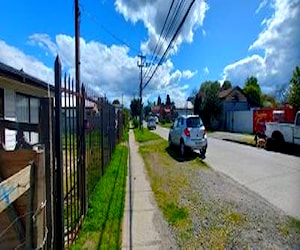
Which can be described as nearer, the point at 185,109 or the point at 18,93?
the point at 18,93

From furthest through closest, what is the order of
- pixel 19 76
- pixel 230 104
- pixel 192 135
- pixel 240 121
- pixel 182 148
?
pixel 230 104 < pixel 240 121 < pixel 182 148 < pixel 192 135 < pixel 19 76

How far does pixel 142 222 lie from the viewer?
253 inches

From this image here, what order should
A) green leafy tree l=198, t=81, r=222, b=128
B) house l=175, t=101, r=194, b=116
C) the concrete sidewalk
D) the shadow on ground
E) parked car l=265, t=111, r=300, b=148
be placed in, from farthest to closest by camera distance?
house l=175, t=101, r=194, b=116 < green leafy tree l=198, t=81, r=222, b=128 < parked car l=265, t=111, r=300, b=148 < the shadow on ground < the concrete sidewalk

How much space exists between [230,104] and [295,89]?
822 inches

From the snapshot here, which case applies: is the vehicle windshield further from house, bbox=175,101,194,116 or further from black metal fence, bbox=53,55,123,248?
house, bbox=175,101,194,116

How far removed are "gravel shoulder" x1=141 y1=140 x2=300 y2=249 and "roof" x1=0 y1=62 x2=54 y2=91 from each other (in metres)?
4.58

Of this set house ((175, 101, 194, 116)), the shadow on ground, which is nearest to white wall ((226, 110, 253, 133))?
the shadow on ground

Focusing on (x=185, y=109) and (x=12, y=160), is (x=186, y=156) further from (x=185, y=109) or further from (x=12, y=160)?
(x=185, y=109)

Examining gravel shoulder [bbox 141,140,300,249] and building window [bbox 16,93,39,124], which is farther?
building window [bbox 16,93,39,124]

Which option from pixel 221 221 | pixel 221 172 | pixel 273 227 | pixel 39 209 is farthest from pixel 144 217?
pixel 221 172

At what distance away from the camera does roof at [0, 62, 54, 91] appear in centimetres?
1064

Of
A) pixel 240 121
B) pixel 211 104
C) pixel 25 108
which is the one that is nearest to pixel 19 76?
pixel 25 108

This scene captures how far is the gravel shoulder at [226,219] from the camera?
5.30m

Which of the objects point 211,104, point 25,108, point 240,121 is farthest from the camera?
point 211,104
